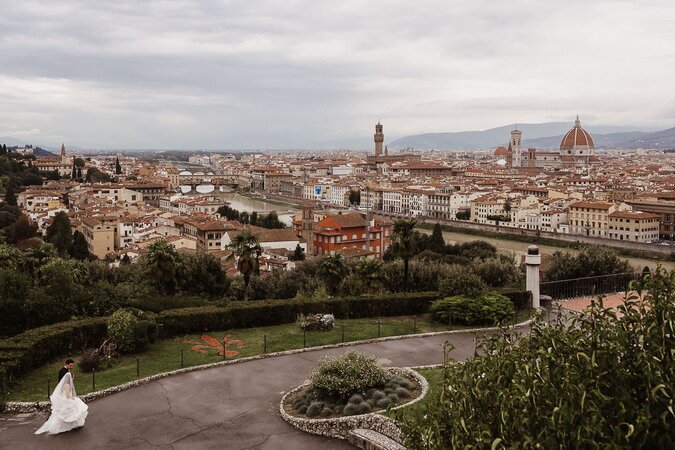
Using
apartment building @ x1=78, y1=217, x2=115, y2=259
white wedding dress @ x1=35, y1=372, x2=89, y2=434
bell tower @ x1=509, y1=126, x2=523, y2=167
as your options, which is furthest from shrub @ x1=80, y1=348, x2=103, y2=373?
bell tower @ x1=509, y1=126, x2=523, y2=167

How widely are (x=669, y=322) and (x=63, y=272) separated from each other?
11.6 meters

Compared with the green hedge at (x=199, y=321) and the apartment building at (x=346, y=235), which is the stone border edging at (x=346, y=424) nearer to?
the green hedge at (x=199, y=321)

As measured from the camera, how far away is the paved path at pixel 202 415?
7.37 metres

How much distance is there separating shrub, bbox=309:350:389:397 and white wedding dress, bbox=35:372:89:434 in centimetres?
301

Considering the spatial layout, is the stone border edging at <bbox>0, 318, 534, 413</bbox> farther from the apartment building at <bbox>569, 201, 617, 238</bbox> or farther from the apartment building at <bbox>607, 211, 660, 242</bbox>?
the apartment building at <bbox>569, 201, 617, 238</bbox>

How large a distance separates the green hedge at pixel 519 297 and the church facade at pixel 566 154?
129m

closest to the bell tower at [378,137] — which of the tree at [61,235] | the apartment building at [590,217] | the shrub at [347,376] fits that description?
the apartment building at [590,217]

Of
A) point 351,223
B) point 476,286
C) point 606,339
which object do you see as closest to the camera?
point 606,339

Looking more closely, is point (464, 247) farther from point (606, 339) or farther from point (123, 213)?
point (606, 339)

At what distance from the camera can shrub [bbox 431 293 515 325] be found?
41.6 ft

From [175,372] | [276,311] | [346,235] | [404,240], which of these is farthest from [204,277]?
[346,235]

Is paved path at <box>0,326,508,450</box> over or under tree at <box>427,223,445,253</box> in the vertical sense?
over

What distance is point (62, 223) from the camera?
44.0 m

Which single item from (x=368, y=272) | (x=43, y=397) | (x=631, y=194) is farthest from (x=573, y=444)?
(x=631, y=194)
